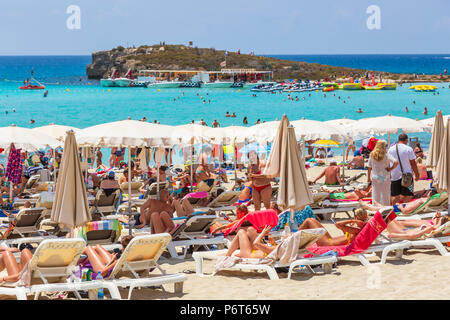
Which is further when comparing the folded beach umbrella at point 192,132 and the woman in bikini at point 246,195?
the folded beach umbrella at point 192,132

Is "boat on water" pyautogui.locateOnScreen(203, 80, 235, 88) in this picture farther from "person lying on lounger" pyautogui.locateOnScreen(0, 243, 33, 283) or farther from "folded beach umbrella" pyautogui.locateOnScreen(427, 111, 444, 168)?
"person lying on lounger" pyautogui.locateOnScreen(0, 243, 33, 283)

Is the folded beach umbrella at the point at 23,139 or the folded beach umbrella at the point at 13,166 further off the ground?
the folded beach umbrella at the point at 23,139

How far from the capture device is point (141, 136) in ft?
34.5

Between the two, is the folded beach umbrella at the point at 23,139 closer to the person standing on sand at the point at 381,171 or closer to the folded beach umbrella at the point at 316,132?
the folded beach umbrella at the point at 316,132

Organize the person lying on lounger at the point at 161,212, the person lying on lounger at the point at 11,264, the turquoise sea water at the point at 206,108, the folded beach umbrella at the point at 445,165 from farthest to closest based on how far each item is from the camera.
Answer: the turquoise sea water at the point at 206,108 → the folded beach umbrella at the point at 445,165 → the person lying on lounger at the point at 161,212 → the person lying on lounger at the point at 11,264

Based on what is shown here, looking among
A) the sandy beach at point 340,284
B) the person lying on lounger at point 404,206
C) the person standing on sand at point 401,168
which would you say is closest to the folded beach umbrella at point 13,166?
the sandy beach at point 340,284

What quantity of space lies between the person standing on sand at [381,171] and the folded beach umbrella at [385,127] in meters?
4.76

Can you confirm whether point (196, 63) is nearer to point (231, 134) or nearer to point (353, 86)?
point (353, 86)

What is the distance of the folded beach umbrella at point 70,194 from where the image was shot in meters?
7.57

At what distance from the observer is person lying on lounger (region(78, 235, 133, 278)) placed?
6.78 m

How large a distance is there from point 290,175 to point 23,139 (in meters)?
5.98

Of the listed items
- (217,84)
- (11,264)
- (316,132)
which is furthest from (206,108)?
(11,264)

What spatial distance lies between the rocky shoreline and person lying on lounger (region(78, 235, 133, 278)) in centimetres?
10767

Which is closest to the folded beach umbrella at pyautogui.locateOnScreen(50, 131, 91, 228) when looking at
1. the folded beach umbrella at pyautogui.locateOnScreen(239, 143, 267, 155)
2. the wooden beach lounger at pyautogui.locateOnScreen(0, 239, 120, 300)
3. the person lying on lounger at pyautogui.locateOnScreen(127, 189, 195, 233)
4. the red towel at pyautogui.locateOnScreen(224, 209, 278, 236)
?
the wooden beach lounger at pyautogui.locateOnScreen(0, 239, 120, 300)
